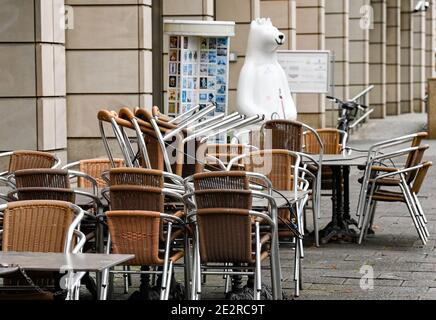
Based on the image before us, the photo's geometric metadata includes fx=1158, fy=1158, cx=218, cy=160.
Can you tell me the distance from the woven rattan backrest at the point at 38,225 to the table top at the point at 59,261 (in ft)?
2.00

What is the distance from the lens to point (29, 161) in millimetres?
10375

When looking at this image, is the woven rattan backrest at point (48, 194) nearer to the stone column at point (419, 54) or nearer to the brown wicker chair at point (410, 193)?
the brown wicker chair at point (410, 193)

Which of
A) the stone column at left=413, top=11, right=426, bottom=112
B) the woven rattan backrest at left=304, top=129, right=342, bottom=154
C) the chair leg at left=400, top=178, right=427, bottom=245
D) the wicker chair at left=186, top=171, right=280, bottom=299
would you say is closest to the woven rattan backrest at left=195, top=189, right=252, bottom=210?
the wicker chair at left=186, top=171, right=280, bottom=299

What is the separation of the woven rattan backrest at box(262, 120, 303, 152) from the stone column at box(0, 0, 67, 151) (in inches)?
127

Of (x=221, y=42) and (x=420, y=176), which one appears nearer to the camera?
(x=420, y=176)

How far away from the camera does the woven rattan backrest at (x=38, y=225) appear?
7312 millimetres

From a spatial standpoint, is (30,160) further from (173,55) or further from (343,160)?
(173,55)

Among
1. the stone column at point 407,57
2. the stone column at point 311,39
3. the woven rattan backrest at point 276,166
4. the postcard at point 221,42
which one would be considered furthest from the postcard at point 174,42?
the stone column at point 407,57

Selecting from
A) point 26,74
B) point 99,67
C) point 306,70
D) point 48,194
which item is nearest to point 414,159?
point 26,74

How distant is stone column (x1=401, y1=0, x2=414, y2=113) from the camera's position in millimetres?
47250

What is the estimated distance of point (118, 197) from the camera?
8.08 m

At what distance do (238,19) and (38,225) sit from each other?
593 inches

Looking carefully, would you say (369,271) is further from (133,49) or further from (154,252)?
(133,49)

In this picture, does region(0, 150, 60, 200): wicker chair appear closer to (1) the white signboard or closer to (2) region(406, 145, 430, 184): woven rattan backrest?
(2) region(406, 145, 430, 184): woven rattan backrest
